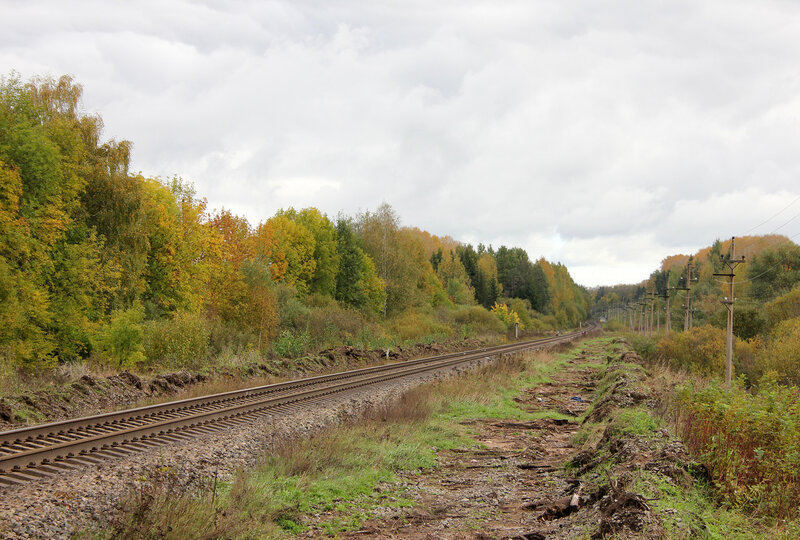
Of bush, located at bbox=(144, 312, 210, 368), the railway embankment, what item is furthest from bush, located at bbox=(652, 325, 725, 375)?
bush, located at bbox=(144, 312, 210, 368)

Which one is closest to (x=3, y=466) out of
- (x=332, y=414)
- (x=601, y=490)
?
(x=332, y=414)

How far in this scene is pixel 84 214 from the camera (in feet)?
81.6

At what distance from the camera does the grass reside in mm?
5922

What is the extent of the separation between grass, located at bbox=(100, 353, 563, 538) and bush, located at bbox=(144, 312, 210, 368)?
31.5 feet

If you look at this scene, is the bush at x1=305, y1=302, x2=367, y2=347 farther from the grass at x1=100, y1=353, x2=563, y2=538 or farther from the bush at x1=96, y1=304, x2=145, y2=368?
the grass at x1=100, y1=353, x2=563, y2=538

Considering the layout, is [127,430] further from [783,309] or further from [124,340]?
[783,309]

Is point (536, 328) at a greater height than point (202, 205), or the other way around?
point (202, 205)

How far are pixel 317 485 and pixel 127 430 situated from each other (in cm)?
397

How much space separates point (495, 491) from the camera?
9.20 metres

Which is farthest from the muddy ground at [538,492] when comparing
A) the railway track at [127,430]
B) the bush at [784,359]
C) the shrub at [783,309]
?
the shrub at [783,309]

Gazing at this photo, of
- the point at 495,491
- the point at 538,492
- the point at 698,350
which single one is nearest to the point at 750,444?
the point at 538,492

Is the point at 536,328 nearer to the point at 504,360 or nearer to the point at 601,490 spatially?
the point at 504,360

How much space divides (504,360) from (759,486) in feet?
74.6

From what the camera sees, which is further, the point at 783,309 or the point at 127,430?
the point at 783,309
